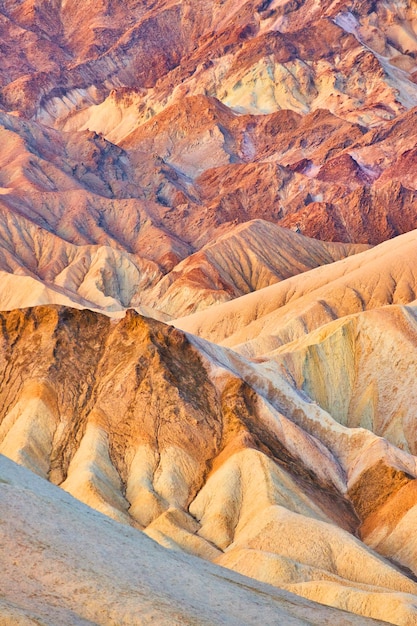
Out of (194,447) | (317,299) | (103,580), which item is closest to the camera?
(103,580)

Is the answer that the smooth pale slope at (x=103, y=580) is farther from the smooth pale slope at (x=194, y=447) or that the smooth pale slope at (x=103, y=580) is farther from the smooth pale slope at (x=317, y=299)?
the smooth pale slope at (x=317, y=299)

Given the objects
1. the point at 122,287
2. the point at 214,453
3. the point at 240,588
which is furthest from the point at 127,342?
the point at 122,287

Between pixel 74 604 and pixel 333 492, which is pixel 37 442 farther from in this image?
pixel 74 604

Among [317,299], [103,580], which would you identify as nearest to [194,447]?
[103,580]

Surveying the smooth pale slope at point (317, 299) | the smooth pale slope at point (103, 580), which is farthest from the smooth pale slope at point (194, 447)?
the smooth pale slope at point (317, 299)

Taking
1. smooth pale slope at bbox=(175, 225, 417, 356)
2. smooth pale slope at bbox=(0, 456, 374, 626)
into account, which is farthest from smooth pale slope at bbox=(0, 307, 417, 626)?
smooth pale slope at bbox=(175, 225, 417, 356)

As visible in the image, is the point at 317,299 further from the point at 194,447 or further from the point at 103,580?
the point at 103,580
